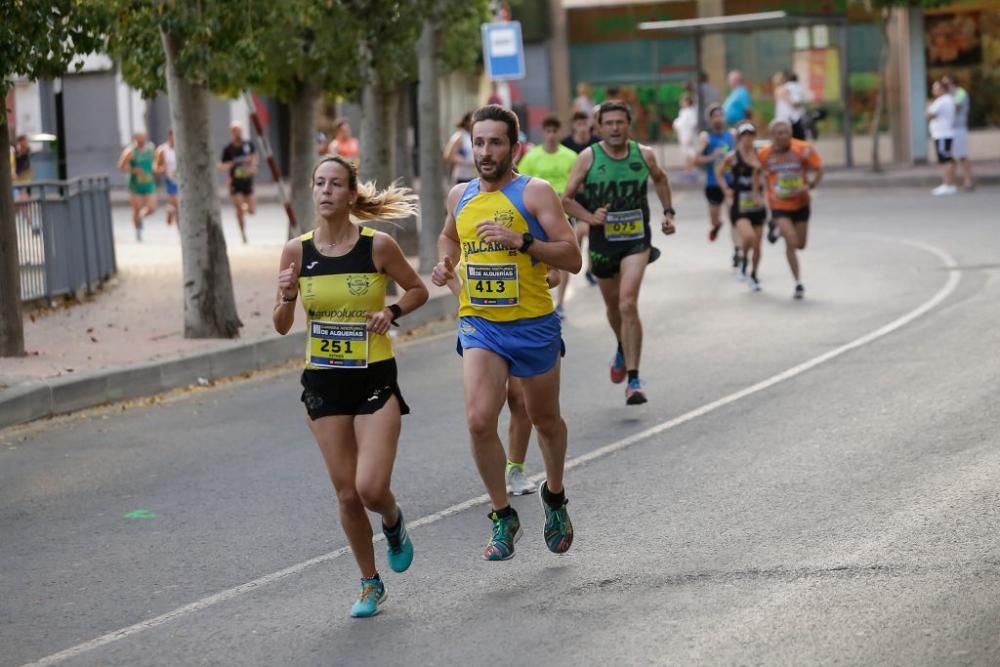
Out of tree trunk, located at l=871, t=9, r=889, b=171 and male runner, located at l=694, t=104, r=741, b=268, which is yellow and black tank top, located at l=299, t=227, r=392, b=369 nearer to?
male runner, located at l=694, t=104, r=741, b=268

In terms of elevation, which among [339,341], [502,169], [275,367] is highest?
[502,169]

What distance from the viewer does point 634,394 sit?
12.0 m

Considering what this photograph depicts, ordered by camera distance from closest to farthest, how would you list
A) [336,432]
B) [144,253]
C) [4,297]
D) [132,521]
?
[336,432]
[132,521]
[4,297]
[144,253]

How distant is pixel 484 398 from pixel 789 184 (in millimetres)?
11724

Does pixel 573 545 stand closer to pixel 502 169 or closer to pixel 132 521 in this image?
pixel 502 169

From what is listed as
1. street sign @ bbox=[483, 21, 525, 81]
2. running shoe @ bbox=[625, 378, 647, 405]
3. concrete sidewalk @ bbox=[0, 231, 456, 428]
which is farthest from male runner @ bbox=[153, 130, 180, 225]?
running shoe @ bbox=[625, 378, 647, 405]

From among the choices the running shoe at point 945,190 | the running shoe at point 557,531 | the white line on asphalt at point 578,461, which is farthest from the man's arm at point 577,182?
the running shoe at point 945,190

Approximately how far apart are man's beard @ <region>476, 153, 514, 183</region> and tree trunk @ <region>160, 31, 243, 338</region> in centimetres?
925

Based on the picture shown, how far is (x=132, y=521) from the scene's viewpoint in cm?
933

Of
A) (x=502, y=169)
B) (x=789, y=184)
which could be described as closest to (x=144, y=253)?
(x=789, y=184)

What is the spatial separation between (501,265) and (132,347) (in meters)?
9.08

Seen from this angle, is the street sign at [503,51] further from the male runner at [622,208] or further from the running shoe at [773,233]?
the male runner at [622,208]

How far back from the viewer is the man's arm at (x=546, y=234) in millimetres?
7457

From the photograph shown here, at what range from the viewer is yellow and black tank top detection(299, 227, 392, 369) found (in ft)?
23.3
